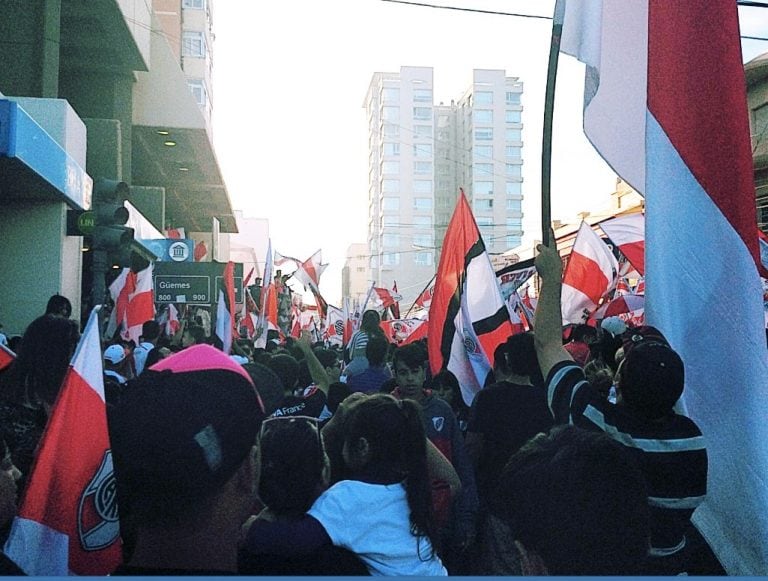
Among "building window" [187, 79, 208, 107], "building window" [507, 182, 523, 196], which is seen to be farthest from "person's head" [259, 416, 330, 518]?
"building window" [507, 182, 523, 196]

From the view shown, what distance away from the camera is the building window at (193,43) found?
40.2 meters

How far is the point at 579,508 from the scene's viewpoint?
1587 millimetres

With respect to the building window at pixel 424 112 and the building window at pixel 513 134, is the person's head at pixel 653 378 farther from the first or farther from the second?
the building window at pixel 424 112

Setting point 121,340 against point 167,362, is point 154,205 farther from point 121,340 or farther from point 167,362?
point 167,362

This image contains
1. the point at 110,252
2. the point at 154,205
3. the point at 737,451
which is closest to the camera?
the point at 737,451

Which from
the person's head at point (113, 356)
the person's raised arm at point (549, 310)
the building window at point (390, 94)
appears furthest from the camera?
the building window at point (390, 94)

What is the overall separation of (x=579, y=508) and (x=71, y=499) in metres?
1.39

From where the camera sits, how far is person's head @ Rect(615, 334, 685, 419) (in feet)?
7.96

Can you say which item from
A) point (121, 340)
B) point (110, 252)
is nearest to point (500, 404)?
point (110, 252)

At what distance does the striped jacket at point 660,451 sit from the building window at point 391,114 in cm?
9288

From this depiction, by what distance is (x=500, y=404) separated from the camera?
3.77 m

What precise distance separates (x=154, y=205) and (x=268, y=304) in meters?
7.44

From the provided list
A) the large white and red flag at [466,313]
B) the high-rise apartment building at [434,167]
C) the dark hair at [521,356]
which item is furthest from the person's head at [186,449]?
the high-rise apartment building at [434,167]

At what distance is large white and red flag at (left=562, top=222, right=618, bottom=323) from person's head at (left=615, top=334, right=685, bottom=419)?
7.31 meters
